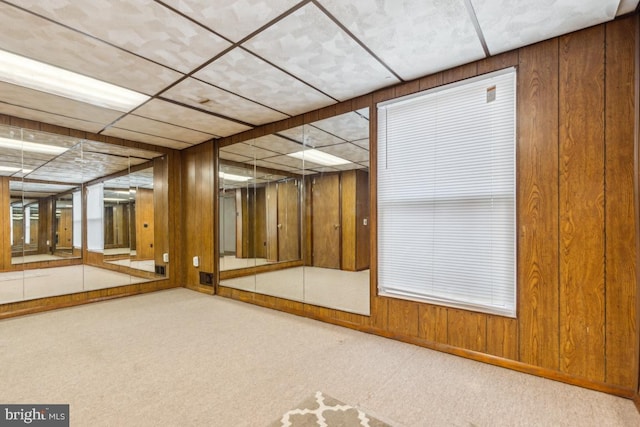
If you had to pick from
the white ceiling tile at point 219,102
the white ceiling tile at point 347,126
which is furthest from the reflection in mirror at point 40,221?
the white ceiling tile at point 347,126

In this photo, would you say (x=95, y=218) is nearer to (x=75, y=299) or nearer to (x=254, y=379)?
(x=75, y=299)

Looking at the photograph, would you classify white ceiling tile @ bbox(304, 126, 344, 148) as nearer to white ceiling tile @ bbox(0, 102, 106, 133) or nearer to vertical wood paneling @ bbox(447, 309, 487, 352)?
vertical wood paneling @ bbox(447, 309, 487, 352)

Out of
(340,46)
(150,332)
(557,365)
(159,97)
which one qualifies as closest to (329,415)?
(557,365)

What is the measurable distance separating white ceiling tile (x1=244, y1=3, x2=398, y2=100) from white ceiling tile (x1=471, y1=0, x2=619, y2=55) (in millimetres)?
908

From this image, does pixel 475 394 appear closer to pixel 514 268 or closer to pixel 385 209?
pixel 514 268

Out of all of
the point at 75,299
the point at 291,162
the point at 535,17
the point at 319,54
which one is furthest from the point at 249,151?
the point at 535,17

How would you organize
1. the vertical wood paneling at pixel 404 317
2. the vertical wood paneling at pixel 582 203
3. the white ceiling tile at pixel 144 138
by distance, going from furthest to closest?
the white ceiling tile at pixel 144 138
the vertical wood paneling at pixel 404 317
the vertical wood paneling at pixel 582 203

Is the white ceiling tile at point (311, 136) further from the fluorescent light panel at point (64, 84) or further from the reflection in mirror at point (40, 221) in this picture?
the reflection in mirror at point (40, 221)

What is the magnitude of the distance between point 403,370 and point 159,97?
12.2 feet

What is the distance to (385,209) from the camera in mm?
3312

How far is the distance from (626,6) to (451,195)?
5.53 ft

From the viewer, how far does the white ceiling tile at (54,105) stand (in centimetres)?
320

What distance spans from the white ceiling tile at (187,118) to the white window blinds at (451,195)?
7.58 ft

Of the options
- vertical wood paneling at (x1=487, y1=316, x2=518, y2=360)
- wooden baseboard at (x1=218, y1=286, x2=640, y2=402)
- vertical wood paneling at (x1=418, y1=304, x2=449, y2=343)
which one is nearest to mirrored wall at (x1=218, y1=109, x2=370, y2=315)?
wooden baseboard at (x1=218, y1=286, x2=640, y2=402)
